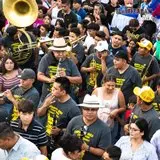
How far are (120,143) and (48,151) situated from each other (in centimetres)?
121

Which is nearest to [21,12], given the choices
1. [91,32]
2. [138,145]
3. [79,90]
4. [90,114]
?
[91,32]

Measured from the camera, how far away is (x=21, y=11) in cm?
1230

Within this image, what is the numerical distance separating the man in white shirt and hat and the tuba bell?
4.61 m


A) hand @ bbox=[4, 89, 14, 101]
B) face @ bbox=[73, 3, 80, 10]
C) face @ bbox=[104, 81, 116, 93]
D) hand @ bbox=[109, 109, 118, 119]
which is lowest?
hand @ bbox=[109, 109, 118, 119]

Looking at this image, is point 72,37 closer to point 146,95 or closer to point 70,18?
point 70,18

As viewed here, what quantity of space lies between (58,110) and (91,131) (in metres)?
0.76

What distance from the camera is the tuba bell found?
1221 cm

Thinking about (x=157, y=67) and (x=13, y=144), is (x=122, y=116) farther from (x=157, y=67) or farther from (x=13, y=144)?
(x=13, y=144)

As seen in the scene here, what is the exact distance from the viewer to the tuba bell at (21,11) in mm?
12211

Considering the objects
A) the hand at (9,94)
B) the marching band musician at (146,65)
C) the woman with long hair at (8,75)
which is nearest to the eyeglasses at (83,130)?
the hand at (9,94)

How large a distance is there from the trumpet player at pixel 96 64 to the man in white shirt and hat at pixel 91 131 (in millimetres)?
2533

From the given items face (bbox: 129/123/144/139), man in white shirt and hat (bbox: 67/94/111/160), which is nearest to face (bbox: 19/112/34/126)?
man in white shirt and hat (bbox: 67/94/111/160)

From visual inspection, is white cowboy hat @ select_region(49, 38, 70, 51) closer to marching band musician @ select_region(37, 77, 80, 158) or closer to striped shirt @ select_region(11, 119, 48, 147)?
marching band musician @ select_region(37, 77, 80, 158)

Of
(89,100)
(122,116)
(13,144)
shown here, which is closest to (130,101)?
(122,116)
